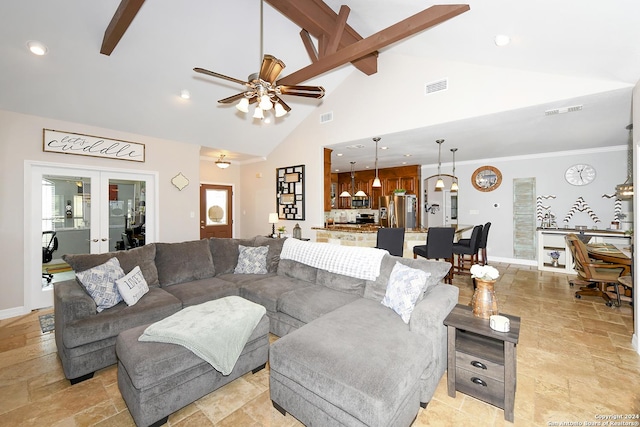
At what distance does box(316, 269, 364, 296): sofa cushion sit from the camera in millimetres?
2986

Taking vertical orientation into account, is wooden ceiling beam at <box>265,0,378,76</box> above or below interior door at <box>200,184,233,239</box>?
above

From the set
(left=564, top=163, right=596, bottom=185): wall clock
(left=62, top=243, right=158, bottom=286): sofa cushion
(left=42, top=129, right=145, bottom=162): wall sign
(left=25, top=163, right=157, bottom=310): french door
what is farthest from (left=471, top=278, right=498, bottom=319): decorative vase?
(left=564, top=163, right=596, bottom=185): wall clock

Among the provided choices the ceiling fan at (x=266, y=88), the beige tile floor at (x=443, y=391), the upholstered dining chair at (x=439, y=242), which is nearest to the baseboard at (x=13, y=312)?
the beige tile floor at (x=443, y=391)

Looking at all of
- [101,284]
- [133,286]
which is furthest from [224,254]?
[101,284]

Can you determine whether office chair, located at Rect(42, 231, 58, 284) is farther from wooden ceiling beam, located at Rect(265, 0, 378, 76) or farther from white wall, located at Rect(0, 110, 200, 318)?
wooden ceiling beam, located at Rect(265, 0, 378, 76)

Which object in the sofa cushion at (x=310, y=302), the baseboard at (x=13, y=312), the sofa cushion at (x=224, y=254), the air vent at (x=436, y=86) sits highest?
the air vent at (x=436, y=86)

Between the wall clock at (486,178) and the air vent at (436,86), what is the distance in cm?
423

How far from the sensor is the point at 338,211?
9930 mm

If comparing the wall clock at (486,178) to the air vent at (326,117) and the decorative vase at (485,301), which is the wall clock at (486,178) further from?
the decorative vase at (485,301)

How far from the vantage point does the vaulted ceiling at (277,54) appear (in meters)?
2.56

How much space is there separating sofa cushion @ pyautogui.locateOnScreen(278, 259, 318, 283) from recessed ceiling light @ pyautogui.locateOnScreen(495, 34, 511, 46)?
3186 millimetres

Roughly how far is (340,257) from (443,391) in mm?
1535

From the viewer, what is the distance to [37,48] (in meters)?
3.15

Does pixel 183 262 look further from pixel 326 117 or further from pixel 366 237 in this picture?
pixel 326 117
